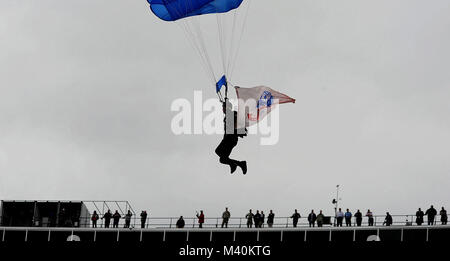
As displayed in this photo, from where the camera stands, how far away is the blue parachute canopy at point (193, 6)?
7056 cm

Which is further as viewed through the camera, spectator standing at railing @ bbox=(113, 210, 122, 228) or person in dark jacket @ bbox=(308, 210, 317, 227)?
spectator standing at railing @ bbox=(113, 210, 122, 228)

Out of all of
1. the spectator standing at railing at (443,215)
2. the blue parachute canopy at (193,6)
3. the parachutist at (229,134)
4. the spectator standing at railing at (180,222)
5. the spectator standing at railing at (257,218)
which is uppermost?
the blue parachute canopy at (193,6)

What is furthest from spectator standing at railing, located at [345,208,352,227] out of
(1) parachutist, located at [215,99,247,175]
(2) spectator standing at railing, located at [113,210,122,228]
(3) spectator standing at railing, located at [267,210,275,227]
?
(2) spectator standing at railing, located at [113,210,122,228]

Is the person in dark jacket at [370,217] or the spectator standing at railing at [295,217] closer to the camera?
the person in dark jacket at [370,217]

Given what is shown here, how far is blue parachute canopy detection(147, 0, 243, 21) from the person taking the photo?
70.6m

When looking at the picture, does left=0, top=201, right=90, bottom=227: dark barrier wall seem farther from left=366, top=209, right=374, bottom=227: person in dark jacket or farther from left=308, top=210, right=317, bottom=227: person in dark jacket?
left=366, top=209, right=374, bottom=227: person in dark jacket

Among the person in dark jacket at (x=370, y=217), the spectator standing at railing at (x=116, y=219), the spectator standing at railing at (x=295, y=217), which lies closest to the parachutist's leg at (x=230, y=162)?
the spectator standing at railing at (x=295, y=217)

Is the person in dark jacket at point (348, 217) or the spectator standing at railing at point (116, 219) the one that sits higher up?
the person in dark jacket at point (348, 217)

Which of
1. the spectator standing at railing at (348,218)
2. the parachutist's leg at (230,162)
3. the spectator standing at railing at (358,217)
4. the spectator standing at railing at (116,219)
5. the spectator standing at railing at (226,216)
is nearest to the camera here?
the parachutist's leg at (230,162)

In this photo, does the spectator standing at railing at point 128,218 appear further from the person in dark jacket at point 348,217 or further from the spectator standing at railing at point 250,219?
the person in dark jacket at point 348,217
